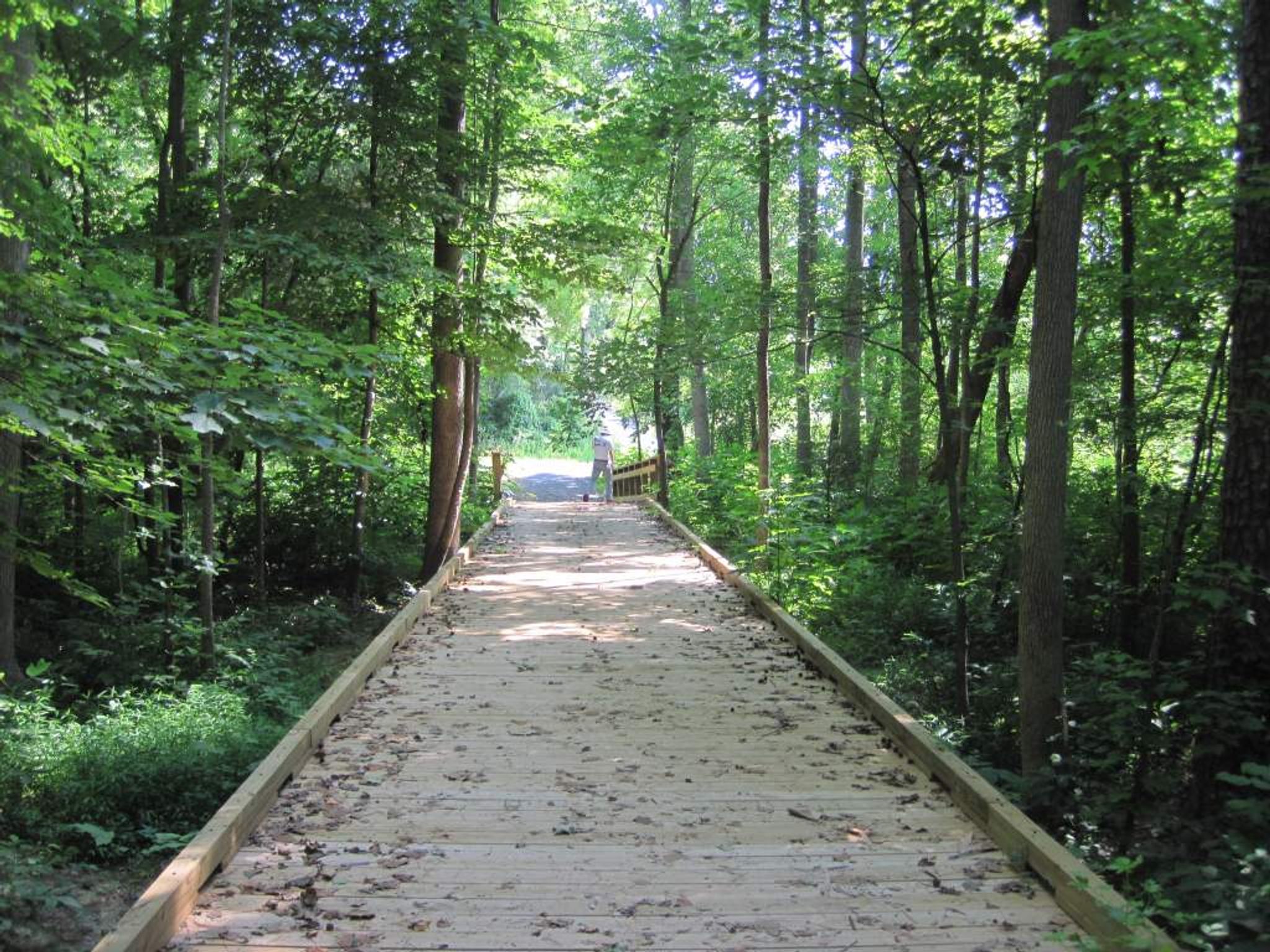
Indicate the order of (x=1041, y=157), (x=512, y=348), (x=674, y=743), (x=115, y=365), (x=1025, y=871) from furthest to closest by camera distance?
(x=512, y=348), (x=1041, y=157), (x=674, y=743), (x=115, y=365), (x=1025, y=871)

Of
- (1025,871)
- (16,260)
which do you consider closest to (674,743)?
(1025,871)

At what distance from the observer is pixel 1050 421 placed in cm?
514

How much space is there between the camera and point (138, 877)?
4.83 m

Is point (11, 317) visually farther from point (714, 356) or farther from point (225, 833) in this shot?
point (714, 356)

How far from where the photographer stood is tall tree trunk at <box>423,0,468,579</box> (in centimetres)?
987

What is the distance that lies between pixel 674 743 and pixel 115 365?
3527 millimetres

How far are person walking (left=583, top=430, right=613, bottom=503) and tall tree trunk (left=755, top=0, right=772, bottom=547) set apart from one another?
47.9 ft

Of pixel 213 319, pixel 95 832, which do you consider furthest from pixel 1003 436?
pixel 95 832

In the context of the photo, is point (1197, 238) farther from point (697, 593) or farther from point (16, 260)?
point (16, 260)

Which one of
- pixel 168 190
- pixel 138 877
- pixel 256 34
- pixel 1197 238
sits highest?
pixel 256 34

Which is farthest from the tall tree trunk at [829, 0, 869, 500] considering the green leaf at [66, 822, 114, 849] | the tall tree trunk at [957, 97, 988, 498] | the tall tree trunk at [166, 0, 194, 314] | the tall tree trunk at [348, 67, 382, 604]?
the green leaf at [66, 822, 114, 849]

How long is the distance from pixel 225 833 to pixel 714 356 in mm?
9718

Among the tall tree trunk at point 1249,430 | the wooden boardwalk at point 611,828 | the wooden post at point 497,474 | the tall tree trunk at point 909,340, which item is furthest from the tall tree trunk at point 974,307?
the wooden post at point 497,474

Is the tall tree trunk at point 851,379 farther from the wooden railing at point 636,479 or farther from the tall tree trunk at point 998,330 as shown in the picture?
the wooden railing at point 636,479
